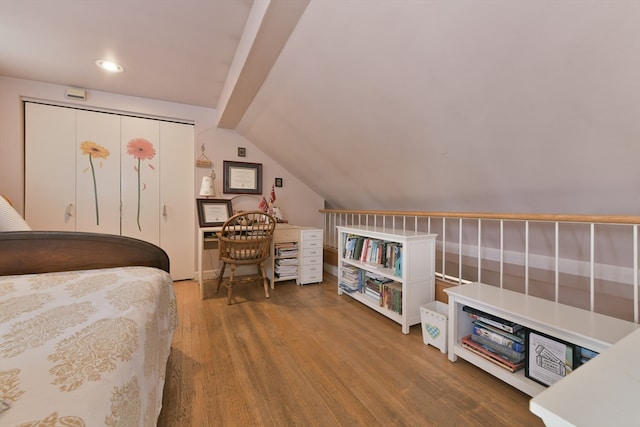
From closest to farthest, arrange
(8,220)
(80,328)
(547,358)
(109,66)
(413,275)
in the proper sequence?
(80,328)
(547,358)
(8,220)
(413,275)
(109,66)

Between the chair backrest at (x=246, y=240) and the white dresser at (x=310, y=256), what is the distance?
464mm

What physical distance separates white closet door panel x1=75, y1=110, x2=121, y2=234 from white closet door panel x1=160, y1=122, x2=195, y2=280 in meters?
0.45

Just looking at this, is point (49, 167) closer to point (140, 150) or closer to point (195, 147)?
point (140, 150)

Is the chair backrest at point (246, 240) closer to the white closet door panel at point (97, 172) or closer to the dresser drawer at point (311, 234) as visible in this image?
the dresser drawer at point (311, 234)

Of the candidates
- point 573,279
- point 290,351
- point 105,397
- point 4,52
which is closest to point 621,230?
point 573,279

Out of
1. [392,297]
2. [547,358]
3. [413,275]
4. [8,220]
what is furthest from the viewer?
[392,297]

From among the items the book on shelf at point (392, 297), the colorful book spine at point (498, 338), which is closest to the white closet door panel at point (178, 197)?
the book on shelf at point (392, 297)

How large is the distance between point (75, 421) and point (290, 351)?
1.42m

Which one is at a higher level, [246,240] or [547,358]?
[246,240]

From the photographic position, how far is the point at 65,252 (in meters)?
1.33

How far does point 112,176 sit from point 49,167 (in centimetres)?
52

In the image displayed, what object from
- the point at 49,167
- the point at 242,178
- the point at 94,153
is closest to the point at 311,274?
the point at 242,178

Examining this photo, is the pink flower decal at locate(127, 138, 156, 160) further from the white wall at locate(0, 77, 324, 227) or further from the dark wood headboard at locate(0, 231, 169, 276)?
the dark wood headboard at locate(0, 231, 169, 276)

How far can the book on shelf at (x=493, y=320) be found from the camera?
1439mm
